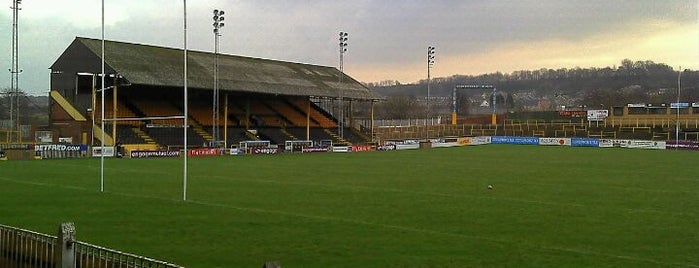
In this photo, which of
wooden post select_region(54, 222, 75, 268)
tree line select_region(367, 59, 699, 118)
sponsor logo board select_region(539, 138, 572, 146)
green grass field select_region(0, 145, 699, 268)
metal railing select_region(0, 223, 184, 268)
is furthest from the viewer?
tree line select_region(367, 59, 699, 118)

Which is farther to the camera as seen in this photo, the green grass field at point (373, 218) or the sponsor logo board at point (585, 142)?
the sponsor logo board at point (585, 142)

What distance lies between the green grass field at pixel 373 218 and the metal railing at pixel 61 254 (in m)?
2.42

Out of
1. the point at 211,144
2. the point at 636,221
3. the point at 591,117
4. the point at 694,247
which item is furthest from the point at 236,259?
the point at 591,117

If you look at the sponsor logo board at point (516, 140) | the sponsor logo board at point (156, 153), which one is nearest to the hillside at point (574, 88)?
the sponsor logo board at point (516, 140)

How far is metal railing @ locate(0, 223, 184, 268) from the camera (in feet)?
24.1

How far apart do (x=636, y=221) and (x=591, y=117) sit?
83330 millimetres

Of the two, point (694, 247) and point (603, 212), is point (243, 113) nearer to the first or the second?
point (603, 212)

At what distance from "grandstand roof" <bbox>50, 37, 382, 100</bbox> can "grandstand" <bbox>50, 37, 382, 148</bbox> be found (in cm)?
10

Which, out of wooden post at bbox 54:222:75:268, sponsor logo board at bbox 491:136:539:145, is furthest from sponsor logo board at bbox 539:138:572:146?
wooden post at bbox 54:222:75:268

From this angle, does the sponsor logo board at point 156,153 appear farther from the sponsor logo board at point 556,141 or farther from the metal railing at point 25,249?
the sponsor logo board at point 556,141

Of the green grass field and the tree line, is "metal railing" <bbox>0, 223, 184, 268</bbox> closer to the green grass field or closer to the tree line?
the green grass field

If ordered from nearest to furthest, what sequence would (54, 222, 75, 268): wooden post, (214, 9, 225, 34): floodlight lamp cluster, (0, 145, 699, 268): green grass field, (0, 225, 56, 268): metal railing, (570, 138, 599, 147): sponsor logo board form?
(54, 222, 75, 268): wooden post → (0, 225, 56, 268): metal railing → (0, 145, 699, 268): green grass field → (214, 9, 225, 34): floodlight lamp cluster → (570, 138, 599, 147): sponsor logo board

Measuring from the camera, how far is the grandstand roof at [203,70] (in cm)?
5244

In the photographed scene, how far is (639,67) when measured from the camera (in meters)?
148
